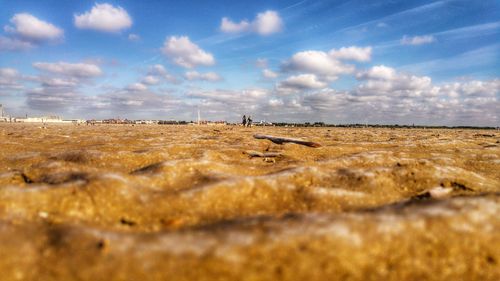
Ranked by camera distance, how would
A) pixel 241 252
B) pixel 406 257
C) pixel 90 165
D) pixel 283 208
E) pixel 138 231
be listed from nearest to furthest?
pixel 241 252, pixel 406 257, pixel 138 231, pixel 283 208, pixel 90 165

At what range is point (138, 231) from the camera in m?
9.71

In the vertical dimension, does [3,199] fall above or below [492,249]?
above

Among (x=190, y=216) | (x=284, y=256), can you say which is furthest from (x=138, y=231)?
(x=284, y=256)

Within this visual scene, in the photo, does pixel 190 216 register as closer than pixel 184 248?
No

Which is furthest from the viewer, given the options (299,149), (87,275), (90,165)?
(299,149)

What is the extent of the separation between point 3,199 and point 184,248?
7471 millimetres

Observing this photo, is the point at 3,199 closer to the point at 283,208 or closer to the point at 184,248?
the point at 184,248

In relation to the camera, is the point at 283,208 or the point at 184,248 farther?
the point at 283,208

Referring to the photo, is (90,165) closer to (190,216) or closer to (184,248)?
(190,216)

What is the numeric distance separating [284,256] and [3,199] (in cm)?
981

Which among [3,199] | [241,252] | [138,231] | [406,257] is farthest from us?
[3,199]

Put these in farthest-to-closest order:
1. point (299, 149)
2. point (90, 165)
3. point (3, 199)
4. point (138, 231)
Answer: point (299, 149), point (90, 165), point (3, 199), point (138, 231)

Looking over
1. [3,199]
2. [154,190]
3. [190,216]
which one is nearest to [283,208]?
[190,216]

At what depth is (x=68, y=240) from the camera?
8273mm
